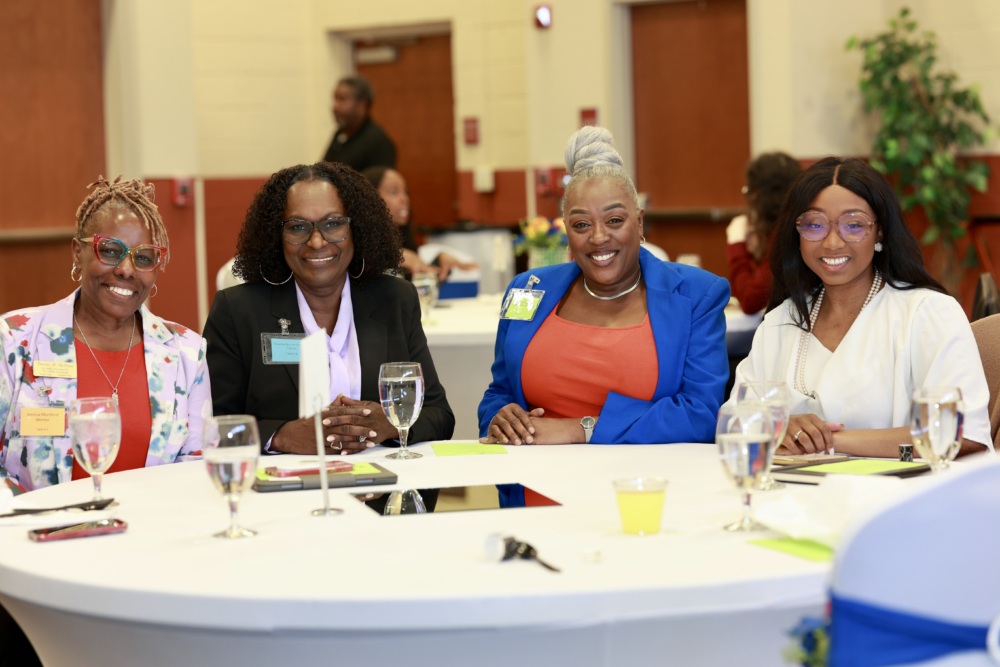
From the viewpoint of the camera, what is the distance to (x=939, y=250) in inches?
289

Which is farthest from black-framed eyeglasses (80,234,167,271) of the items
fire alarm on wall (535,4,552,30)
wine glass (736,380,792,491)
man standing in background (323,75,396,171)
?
fire alarm on wall (535,4,552,30)

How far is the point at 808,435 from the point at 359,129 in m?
6.03

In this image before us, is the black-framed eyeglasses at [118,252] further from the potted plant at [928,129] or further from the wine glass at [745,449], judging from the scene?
the potted plant at [928,129]

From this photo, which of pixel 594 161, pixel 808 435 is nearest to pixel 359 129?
pixel 594 161

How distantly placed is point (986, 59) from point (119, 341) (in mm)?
5919

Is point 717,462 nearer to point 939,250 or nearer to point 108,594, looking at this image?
point 108,594

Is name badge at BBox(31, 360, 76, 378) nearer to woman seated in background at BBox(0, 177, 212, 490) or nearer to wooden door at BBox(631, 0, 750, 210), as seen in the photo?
woman seated in background at BBox(0, 177, 212, 490)

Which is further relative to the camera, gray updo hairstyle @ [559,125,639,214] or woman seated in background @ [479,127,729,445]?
gray updo hairstyle @ [559,125,639,214]

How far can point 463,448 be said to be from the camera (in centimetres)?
264

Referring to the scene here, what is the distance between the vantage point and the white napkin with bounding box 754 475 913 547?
1.75 m

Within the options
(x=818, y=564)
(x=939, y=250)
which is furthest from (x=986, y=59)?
(x=818, y=564)

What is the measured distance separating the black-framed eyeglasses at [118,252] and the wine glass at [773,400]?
131cm

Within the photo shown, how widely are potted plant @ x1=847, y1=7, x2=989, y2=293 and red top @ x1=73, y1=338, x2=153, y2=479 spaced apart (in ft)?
17.8

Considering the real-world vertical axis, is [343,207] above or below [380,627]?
above
